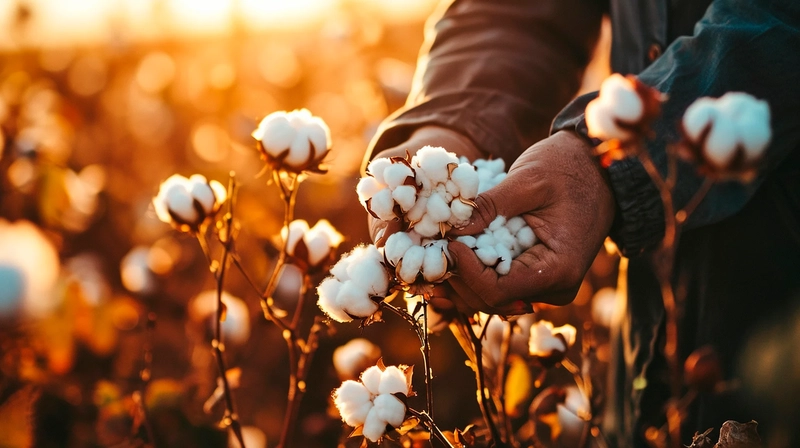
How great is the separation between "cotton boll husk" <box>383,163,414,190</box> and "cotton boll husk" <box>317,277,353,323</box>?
139mm

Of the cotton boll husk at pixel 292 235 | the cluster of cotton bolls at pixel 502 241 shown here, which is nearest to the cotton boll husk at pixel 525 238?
the cluster of cotton bolls at pixel 502 241

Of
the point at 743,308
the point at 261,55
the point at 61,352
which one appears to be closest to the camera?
the point at 743,308

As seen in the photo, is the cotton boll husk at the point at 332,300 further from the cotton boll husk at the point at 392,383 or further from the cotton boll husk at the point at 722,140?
the cotton boll husk at the point at 722,140

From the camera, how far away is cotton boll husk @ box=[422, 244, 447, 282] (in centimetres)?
73

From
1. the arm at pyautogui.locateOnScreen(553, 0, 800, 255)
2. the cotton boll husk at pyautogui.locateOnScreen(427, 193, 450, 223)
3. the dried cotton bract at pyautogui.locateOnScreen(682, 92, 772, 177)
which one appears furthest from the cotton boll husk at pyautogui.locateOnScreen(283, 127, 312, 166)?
the dried cotton bract at pyautogui.locateOnScreen(682, 92, 772, 177)

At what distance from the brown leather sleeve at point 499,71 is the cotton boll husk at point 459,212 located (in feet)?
1.18

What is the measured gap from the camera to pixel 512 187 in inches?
31.2

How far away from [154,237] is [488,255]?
6.18 feet

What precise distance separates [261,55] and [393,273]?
4.38m

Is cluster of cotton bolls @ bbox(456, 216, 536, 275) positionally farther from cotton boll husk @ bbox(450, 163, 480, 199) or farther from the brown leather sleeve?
the brown leather sleeve

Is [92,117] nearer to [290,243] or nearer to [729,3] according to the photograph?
[290,243]

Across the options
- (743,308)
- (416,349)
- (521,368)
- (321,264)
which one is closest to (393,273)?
(321,264)

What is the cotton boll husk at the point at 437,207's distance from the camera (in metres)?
0.73

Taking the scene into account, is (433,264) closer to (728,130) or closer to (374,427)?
(374,427)
